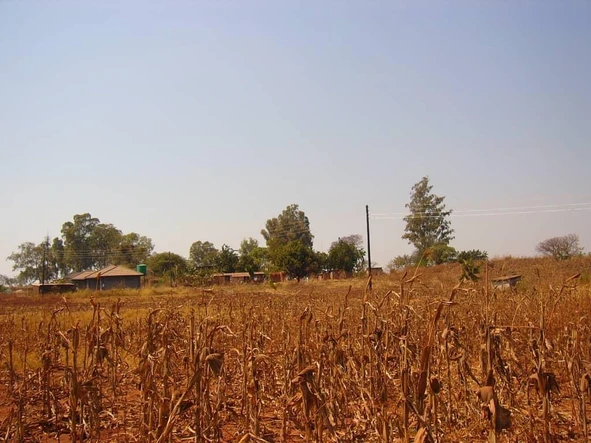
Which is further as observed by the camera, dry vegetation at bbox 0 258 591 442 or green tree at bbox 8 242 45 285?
green tree at bbox 8 242 45 285

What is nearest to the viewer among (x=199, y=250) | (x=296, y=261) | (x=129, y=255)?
(x=296, y=261)

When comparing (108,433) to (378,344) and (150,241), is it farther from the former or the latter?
(150,241)

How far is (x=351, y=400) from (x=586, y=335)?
3418 millimetres

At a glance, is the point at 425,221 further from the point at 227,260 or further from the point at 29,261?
the point at 29,261

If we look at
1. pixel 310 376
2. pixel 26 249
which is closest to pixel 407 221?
pixel 310 376

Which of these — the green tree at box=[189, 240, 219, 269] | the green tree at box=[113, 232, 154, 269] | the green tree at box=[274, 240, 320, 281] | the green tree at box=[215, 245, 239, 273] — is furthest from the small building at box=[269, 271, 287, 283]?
the green tree at box=[189, 240, 219, 269]

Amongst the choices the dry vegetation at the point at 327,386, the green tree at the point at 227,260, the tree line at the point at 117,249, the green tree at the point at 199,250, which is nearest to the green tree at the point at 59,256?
the tree line at the point at 117,249

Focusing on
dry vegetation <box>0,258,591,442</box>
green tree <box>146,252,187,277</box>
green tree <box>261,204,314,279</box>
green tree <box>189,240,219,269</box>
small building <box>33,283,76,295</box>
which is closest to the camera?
dry vegetation <box>0,258,591,442</box>

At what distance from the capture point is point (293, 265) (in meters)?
52.6

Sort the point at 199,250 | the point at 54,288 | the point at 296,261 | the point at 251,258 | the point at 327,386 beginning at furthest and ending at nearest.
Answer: the point at 199,250, the point at 251,258, the point at 296,261, the point at 54,288, the point at 327,386

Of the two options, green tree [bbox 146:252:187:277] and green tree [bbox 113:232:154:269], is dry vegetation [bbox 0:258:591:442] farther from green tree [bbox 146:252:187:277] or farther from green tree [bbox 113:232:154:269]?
green tree [bbox 113:232:154:269]

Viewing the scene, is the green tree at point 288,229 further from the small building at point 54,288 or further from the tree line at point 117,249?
the small building at point 54,288

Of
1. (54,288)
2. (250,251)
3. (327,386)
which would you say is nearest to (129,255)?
(250,251)

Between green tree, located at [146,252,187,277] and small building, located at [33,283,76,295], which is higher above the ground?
green tree, located at [146,252,187,277]
